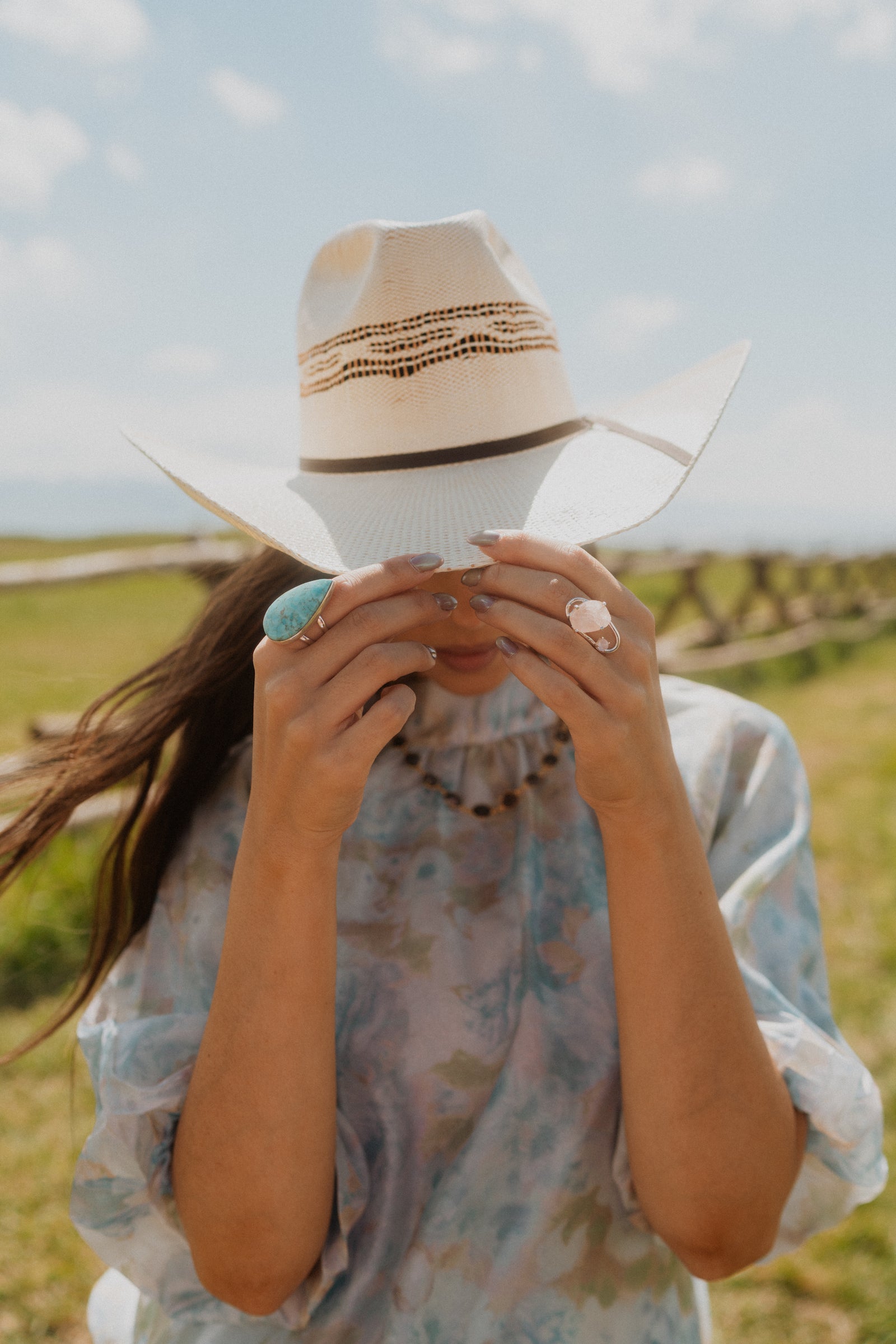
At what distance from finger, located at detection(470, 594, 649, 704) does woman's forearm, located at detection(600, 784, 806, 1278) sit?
0.23m

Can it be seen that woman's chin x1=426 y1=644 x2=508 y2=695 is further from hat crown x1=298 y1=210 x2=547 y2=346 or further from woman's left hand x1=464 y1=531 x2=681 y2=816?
hat crown x1=298 y1=210 x2=547 y2=346

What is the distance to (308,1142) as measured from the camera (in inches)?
56.5

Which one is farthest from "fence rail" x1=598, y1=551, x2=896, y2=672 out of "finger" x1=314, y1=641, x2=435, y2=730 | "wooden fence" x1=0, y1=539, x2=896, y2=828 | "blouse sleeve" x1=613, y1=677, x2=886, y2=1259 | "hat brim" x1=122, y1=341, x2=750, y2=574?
"finger" x1=314, y1=641, x2=435, y2=730

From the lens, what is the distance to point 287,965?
1394mm

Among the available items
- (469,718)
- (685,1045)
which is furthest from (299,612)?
(685,1045)

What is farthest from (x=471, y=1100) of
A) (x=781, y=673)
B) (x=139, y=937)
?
(x=781, y=673)

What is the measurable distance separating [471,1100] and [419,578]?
952 millimetres

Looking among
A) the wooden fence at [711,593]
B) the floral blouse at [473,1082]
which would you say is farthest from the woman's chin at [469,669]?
the wooden fence at [711,593]

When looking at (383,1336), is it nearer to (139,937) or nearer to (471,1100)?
(471,1100)

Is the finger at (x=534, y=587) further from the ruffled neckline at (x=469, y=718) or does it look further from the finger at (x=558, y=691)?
the ruffled neckline at (x=469, y=718)

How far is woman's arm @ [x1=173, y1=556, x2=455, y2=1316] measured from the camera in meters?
1.25

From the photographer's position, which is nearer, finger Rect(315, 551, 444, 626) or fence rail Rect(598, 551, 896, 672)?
finger Rect(315, 551, 444, 626)

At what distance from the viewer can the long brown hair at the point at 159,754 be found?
1.85 m

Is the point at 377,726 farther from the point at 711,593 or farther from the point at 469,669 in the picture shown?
the point at 711,593
